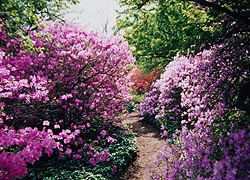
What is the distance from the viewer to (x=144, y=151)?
10391mm

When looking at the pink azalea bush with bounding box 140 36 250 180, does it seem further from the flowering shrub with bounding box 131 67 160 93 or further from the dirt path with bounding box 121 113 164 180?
the flowering shrub with bounding box 131 67 160 93

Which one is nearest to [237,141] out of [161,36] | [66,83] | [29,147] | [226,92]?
[226,92]

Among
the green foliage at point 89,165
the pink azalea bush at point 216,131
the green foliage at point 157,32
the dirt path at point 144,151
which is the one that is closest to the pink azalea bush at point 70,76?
the green foliage at point 89,165

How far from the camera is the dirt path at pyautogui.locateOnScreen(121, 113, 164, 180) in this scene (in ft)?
27.0

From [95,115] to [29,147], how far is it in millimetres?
5439

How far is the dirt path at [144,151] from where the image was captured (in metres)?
8.24

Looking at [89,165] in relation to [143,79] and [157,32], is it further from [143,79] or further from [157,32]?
[143,79]

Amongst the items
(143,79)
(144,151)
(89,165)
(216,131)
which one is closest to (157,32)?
(143,79)

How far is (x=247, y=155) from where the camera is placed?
3.58m

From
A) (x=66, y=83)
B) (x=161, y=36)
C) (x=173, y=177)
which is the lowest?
(x=173, y=177)

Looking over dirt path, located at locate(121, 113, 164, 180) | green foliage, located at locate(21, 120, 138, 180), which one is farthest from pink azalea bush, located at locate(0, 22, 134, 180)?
dirt path, located at locate(121, 113, 164, 180)

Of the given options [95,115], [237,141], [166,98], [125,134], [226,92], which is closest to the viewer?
[237,141]

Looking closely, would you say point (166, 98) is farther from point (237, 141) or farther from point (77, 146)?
point (237, 141)

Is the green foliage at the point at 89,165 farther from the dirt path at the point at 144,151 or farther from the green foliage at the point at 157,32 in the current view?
the green foliage at the point at 157,32
